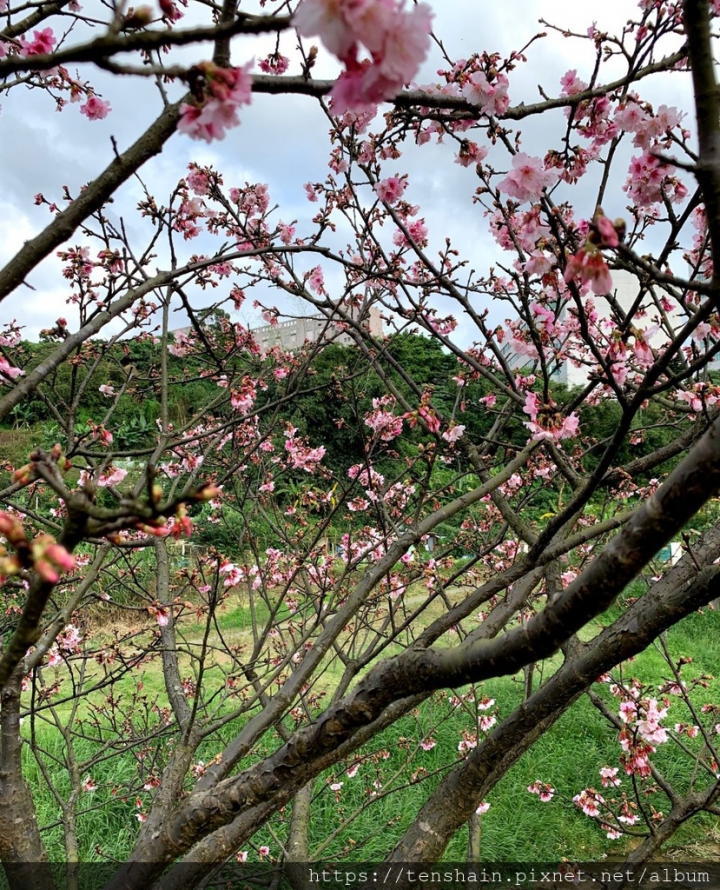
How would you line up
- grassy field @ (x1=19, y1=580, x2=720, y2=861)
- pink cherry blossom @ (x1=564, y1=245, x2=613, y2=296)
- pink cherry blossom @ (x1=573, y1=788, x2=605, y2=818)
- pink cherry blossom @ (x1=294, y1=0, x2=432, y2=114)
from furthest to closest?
grassy field @ (x1=19, y1=580, x2=720, y2=861) → pink cherry blossom @ (x1=573, y1=788, x2=605, y2=818) → pink cherry blossom @ (x1=564, y1=245, x2=613, y2=296) → pink cherry blossom @ (x1=294, y1=0, x2=432, y2=114)

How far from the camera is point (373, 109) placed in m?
2.34

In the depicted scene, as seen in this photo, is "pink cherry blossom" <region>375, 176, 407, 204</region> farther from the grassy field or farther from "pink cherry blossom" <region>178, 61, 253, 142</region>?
the grassy field

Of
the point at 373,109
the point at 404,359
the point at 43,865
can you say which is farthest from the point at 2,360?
the point at 404,359

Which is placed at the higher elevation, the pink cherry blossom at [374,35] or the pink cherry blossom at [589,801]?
the pink cherry blossom at [374,35]

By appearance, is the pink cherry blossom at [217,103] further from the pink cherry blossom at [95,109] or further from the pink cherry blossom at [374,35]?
the pink cherry blossom at [95,109]

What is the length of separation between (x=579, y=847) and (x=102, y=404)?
1042 cm

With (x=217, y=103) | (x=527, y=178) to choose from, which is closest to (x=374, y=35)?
(x=217, y=103)

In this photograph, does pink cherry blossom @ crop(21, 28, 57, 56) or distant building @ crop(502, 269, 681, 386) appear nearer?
pink cherry blossom @ crop(21, 28, 57, 56)

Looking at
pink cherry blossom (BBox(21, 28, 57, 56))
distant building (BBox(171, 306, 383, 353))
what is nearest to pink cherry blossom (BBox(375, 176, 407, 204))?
distant building (BBox(171, 306, 383, 353))

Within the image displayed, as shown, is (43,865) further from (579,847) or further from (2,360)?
(579,847)

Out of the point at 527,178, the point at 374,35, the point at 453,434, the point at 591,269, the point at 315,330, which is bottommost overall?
the point at 374,35

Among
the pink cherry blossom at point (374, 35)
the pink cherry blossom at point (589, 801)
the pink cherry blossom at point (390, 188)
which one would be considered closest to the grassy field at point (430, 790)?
the pink cherry blossom at point (589, 801)

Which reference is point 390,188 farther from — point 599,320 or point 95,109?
point 599,320

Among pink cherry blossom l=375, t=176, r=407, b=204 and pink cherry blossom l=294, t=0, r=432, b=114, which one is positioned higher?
pink cherry blossom l=375, t=176, r=407, b=204
